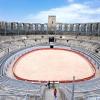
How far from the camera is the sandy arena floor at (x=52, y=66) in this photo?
34.5m

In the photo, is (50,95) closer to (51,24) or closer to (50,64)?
(50,64)

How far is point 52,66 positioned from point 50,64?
1277 mm

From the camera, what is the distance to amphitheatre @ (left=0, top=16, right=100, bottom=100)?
1015 inches

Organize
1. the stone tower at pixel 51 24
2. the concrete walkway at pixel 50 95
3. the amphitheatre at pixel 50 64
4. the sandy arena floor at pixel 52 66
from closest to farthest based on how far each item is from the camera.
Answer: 1. the concrete walkway at pixel 50 95
2. the amphitheatre at pixel 50 64
3. the sandy arena floor at pixel 52 66
4. the stone tower at pixel 51 24

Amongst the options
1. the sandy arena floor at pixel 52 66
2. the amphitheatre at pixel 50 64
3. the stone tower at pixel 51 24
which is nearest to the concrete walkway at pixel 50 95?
the amphitheatre at pixel 50 64

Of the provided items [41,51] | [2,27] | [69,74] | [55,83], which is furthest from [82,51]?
[2,27]

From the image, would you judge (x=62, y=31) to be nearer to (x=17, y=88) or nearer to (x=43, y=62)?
(x=43, y=62)

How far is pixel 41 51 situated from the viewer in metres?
50.8

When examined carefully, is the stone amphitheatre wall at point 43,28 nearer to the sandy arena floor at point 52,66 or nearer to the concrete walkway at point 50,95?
the sandy arena floor at point 52,66

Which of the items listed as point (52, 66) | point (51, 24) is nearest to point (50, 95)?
point (52, 66)

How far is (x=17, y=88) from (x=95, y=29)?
50946 millimetres

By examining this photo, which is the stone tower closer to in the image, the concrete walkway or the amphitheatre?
the amphitheatre

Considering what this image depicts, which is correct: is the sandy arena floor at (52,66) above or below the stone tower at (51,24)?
below

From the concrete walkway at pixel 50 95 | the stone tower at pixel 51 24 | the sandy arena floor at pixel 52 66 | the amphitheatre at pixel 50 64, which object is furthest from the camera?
the stone tower at pixel 51 24
